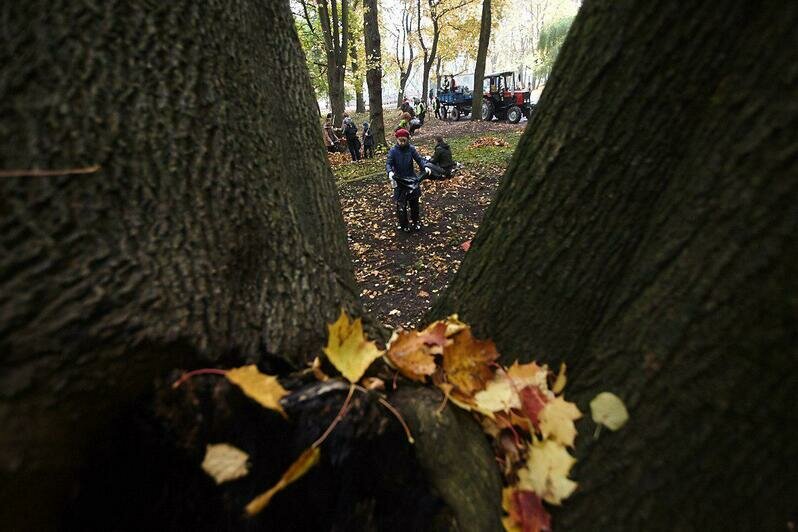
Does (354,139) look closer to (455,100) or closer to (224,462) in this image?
(455,100)

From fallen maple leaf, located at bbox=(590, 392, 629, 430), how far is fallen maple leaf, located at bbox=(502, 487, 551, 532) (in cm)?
28

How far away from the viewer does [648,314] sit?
1.09 m

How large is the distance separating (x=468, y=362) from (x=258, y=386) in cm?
67

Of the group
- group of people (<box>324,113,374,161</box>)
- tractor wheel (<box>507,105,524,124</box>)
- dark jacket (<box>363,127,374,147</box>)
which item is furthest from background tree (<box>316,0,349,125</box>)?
tractor wheel (<box>507,105,524,124</box>)

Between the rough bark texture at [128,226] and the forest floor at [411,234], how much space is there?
6.87 feet

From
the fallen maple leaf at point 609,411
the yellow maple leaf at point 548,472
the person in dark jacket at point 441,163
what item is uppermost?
Answer: the fallen maple leaf at point 609,411

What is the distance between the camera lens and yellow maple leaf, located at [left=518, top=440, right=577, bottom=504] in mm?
1141

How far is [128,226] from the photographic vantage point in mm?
855

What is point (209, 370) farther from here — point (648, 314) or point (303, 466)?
point (648, 314)

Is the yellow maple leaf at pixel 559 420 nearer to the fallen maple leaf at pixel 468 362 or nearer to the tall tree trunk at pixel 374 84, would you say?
the fallen maple leaf at pixel 468 362

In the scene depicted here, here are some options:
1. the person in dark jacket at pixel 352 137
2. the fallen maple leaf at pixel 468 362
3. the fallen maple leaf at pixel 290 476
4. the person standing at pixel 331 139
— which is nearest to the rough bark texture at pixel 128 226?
the fallen maple leaf at pixel 290 476

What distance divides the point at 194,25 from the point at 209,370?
84 centimetres

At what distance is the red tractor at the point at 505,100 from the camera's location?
18.0m

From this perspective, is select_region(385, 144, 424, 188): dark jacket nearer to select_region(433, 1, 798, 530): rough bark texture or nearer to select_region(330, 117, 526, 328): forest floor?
select_region(330, 117, 526, 328): forest floor
